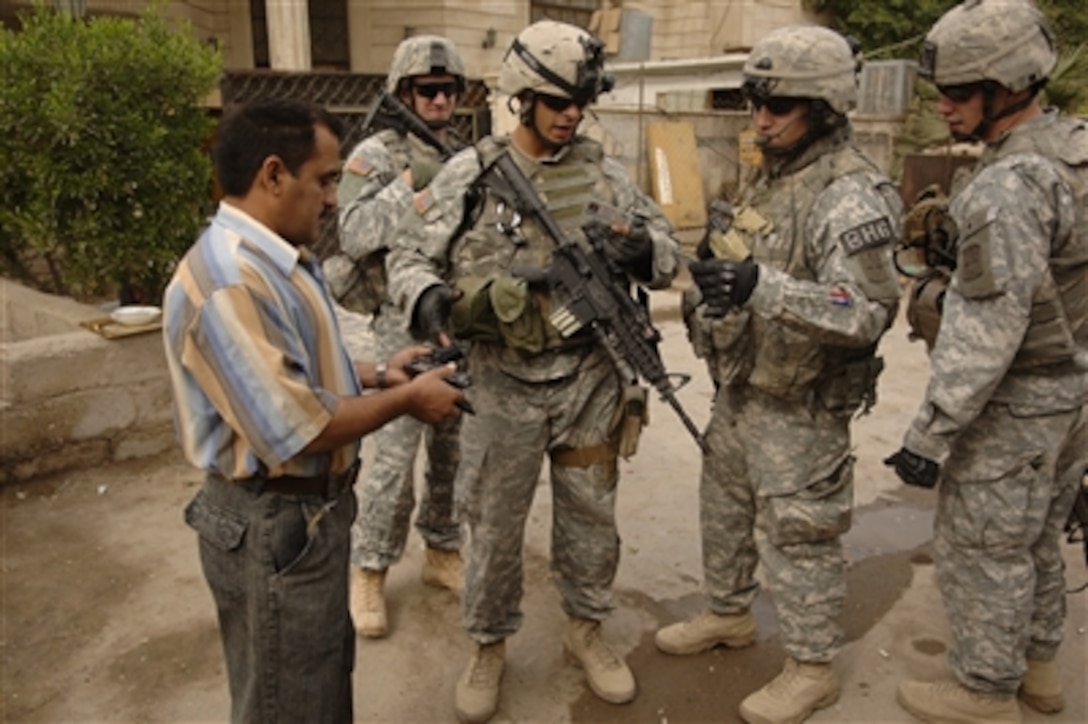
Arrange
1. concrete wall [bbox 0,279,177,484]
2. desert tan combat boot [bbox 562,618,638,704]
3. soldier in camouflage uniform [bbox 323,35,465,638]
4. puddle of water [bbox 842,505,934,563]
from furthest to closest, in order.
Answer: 1. concrete wall [bbox 0,279,177,484]
2. puddle of water [bbox 842,505,934,563]
3. soldier in camouflage uniform [bbox 323,35,465,638]
4. desert tan combat boot [bbox 562,618,638,704]

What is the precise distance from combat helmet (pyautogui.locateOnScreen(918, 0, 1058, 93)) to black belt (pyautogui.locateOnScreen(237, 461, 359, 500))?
2.02m

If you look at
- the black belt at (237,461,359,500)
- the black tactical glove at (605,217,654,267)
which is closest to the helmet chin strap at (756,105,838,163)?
the black tactical glove at (605,217,654,267)

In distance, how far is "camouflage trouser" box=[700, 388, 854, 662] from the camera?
2740mm

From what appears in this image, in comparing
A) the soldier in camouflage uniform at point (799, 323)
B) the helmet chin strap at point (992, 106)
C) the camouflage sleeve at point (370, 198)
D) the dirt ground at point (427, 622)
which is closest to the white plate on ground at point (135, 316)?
the dirt ground at point (427, 622)

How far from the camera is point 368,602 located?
3.38 meters

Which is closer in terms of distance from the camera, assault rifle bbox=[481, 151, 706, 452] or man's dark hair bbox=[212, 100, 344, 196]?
man's dark hair bbox=[212, 100, 344, 196]

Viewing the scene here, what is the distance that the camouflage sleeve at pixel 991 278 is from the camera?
7.81 feet

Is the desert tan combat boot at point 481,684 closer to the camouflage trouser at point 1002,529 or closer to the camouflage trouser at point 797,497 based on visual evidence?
the camouflage trouser at point 797,497

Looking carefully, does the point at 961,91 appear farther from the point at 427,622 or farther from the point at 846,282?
the point at 427,622

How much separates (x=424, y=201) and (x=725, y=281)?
100 centimetres

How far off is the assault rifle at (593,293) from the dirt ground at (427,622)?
1.07 m

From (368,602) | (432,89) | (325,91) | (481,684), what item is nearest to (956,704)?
(481,684)

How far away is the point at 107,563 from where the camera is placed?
3871 mm

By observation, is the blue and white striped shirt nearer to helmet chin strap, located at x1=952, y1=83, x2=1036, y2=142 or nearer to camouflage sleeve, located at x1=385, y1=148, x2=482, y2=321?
camouflage sleeve, located at x1=385, y1=148, x2=482, y2=321
